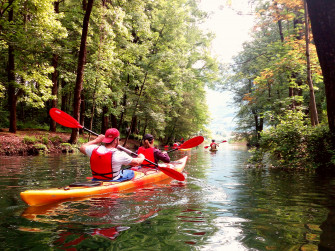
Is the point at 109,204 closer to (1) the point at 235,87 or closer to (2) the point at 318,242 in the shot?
(2) the point at 318,242

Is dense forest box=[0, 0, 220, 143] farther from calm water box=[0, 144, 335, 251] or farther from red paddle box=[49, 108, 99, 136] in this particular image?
calm water box=[0, 144, 335, 251]

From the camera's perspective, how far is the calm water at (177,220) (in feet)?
8.11

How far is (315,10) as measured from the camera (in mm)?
5324

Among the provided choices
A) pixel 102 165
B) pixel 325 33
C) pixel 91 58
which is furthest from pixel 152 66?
pixel 102 165

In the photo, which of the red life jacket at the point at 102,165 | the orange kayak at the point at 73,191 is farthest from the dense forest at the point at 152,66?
the red life jacket at the point at 102,165

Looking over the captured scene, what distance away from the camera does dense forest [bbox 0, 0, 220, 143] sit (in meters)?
12.4

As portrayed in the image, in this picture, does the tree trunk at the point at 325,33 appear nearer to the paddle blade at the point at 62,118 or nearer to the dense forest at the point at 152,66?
the dense forest at the point at 152,66

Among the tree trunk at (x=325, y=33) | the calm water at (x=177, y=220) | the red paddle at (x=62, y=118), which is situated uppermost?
the tree trunk at (x=325, y=33)

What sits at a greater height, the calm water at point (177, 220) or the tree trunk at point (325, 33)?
the tree trunk at point (325, 33)

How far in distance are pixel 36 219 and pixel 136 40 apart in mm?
20645

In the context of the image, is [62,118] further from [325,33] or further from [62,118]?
[325,33]

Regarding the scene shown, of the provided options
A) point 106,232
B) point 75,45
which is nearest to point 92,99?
point 75,45

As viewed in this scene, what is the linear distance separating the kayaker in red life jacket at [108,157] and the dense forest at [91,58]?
344 inches

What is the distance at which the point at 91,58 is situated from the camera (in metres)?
15.7
